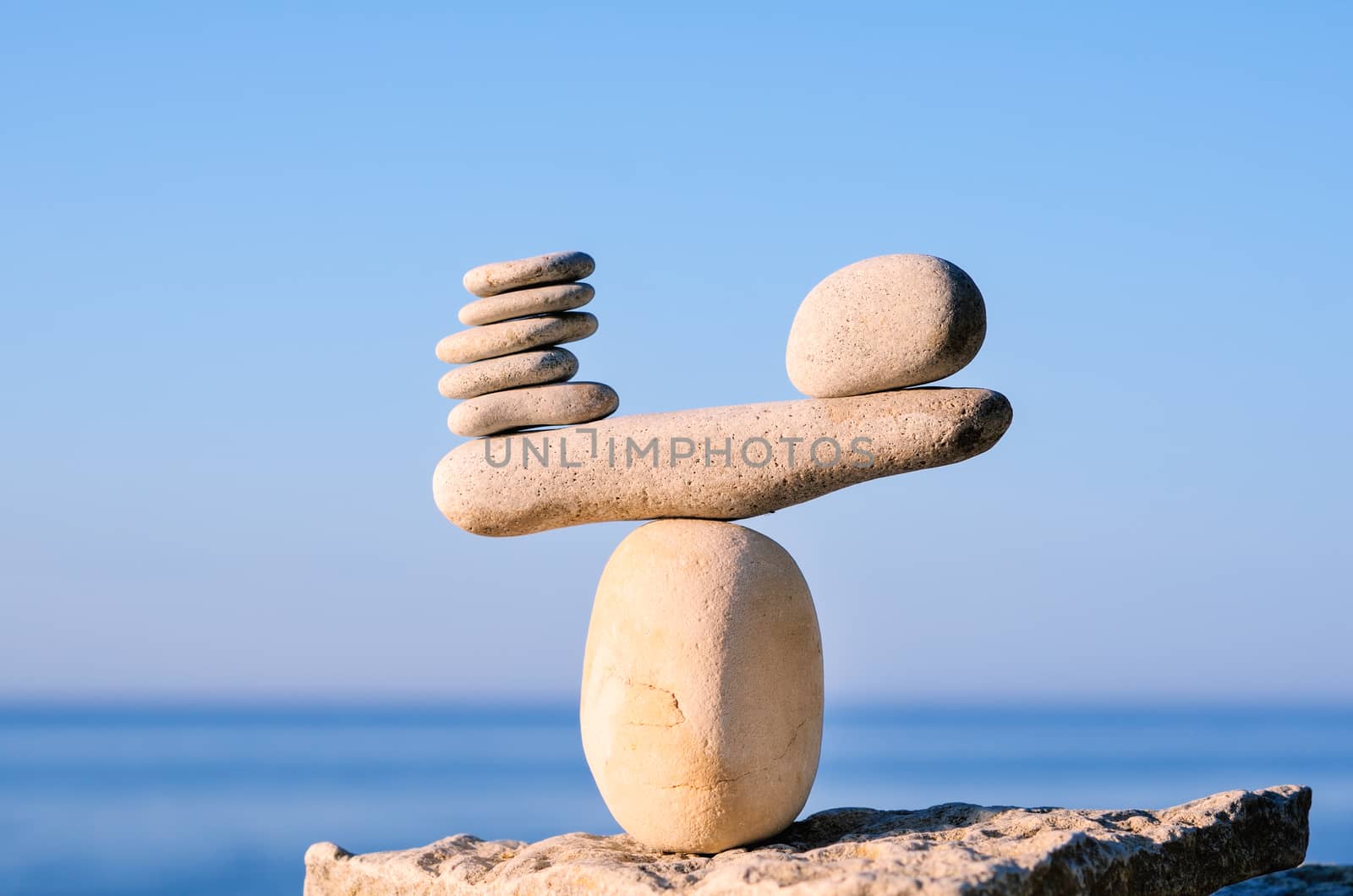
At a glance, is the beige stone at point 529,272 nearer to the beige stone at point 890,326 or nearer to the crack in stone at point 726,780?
the beige stone at point 890,326

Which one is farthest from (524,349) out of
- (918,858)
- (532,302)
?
(918,858)

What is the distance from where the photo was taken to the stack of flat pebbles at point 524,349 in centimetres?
743

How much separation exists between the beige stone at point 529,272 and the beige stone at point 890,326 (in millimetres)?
1366

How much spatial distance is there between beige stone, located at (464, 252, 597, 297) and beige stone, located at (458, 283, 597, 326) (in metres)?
0.05

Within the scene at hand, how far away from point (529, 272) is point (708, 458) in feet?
4.81

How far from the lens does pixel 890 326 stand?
6770mm

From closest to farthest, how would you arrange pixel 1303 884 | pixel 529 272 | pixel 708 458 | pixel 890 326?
pixel 890 326 < pixel 708 458 < pixel 529 272 < pixel 1303 884

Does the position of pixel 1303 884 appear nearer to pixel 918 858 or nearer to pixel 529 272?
pixel 918 858

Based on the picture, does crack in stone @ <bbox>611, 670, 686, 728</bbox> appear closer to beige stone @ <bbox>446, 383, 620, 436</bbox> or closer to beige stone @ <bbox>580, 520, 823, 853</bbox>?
beige stone @ <bbox>580, 520, 823, 853</bbox>

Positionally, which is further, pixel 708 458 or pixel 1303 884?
pixel 1303 884

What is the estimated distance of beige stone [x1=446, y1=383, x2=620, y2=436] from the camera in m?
7.49

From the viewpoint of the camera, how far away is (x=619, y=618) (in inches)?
274

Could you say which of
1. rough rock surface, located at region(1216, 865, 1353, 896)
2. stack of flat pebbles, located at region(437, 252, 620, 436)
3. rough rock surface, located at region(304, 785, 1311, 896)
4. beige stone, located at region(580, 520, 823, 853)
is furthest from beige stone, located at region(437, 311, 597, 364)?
rough rock surface, located at region(1216, 865, 1353, 896)

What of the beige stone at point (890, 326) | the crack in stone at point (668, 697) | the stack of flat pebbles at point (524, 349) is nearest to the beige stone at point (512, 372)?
the stack of flat pebbles at point (524, 349)
